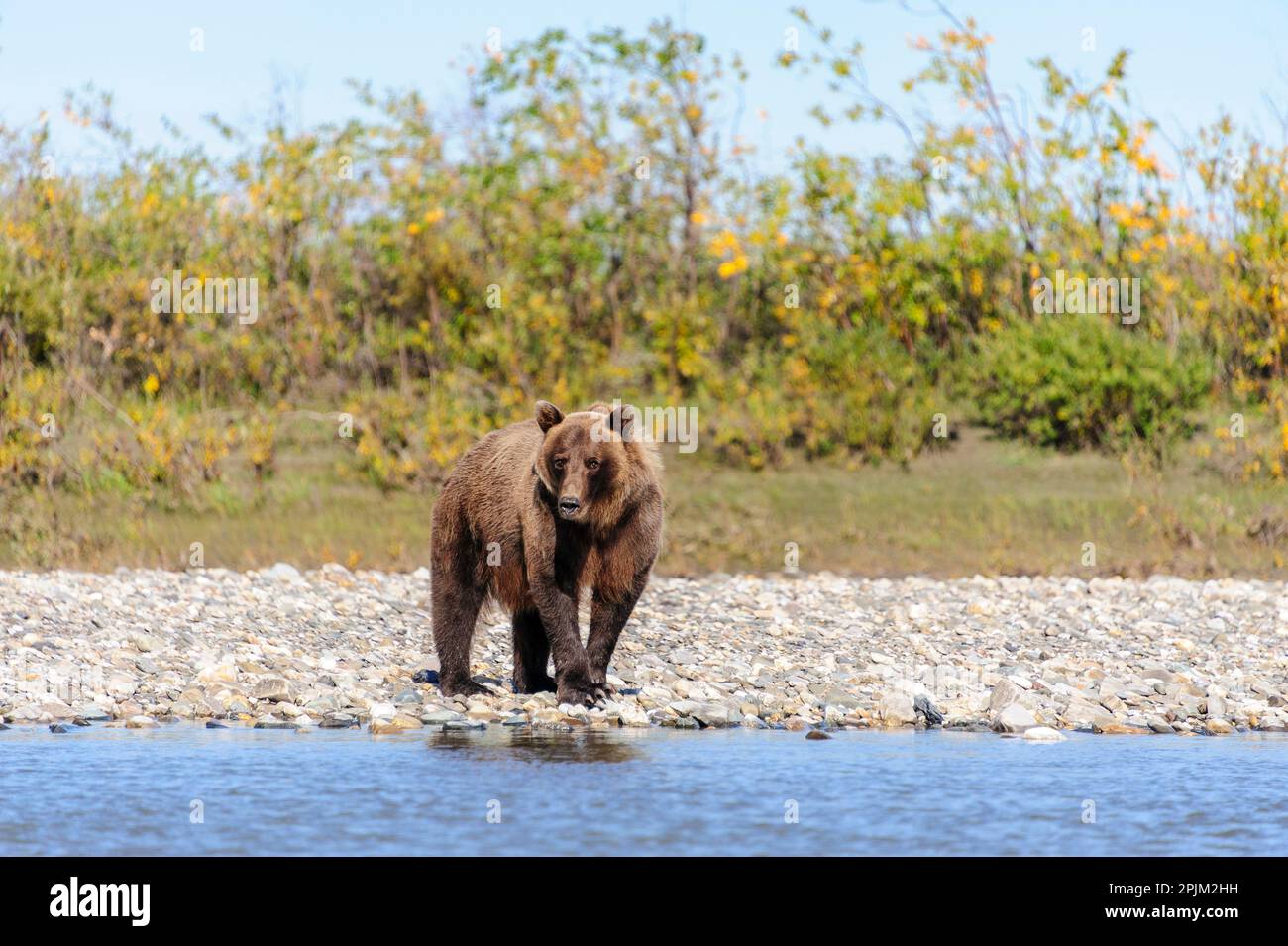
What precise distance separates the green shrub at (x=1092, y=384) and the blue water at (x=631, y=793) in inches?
350

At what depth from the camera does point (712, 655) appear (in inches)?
418

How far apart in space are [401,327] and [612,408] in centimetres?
1109

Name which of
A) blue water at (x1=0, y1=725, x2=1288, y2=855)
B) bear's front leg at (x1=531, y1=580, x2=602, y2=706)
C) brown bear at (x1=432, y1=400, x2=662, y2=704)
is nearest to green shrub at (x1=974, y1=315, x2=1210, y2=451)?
blue water at (x1=0, y1=725, x2=1288, y2=855)

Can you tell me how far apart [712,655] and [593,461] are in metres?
2.41

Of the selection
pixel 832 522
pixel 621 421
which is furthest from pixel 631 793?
pixel 832 522

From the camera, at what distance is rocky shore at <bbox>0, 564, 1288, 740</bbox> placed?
8.82 metres

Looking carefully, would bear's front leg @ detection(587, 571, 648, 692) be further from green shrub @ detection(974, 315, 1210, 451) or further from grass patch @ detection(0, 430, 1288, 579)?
green shrub @ detection(974, 315, 1210, 451)

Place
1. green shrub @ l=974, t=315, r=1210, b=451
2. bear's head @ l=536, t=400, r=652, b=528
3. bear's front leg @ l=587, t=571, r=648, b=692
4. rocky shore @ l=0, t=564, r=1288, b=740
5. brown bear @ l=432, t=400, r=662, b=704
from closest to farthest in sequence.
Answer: bear's head @ l=536, t=400, r=652, b=528 < brown bear @ l=432, t=400, r=662, b=704 < rocky shore @ l=0, t=564, r=1288, b=740 < bear's front leg @ l=587, t=571, r=648, b=692 < green shrub @ l=974, t=315, r=1210, b=451

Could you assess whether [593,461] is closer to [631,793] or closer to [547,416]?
[547,416]

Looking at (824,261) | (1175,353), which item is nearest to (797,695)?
(1175,353)

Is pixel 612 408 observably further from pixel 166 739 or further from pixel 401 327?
pixel 401 327

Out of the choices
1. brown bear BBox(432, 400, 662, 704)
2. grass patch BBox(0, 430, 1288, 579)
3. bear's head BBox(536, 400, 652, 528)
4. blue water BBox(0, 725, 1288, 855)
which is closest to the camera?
blue water BBox(0, 725, 1288, 855)

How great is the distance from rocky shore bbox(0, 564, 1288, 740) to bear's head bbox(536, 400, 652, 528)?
109cm
